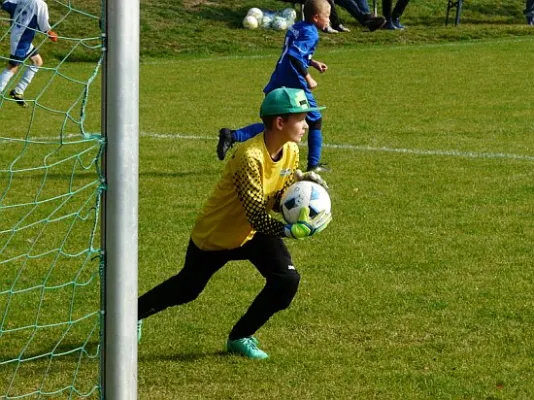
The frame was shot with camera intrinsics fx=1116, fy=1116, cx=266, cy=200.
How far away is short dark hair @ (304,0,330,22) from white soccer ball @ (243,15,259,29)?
1499 centimetres

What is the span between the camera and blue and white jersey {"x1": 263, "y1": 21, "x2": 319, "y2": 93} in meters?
10.4

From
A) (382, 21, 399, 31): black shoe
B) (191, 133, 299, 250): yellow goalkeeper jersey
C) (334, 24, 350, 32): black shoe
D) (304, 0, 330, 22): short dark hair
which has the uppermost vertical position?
(191, 133, 299, 250): yellow goalkeeper jersey

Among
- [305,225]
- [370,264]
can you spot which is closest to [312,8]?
[370,264]

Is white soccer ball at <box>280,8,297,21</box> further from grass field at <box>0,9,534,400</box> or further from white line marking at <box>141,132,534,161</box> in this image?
white line marking at <box>141,132,534,161</box>

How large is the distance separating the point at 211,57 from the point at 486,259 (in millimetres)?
15498

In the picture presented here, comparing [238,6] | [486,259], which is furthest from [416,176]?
[238,6]

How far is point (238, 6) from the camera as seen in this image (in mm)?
26562

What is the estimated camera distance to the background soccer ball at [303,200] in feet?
17.3

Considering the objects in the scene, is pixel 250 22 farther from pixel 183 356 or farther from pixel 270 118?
pixel 270 118

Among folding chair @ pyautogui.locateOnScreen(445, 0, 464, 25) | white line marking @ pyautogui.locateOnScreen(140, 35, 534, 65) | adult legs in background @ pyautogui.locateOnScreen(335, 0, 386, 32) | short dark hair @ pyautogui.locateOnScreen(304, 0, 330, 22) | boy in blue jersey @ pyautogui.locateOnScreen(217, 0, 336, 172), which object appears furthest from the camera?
folding chair @ pyautogui.locateOnScreen(445, 0, 464, 25)

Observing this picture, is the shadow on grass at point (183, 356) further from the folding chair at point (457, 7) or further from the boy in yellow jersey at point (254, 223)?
the folding chair at point (457, 7)

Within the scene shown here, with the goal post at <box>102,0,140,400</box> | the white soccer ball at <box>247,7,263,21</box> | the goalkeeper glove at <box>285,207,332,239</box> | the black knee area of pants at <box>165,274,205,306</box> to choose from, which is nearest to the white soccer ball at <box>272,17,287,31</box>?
the white soccer ball at <box>247,7,263,21</box>

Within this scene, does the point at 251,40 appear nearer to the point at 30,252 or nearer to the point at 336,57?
the point at 336,57

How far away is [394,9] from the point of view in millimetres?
25516
